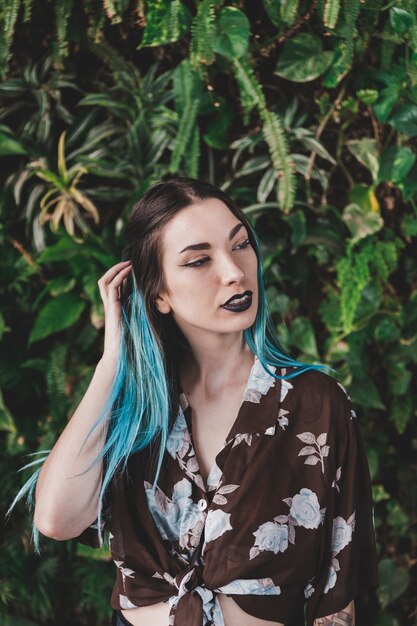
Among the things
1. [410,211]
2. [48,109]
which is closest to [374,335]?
[410,211]

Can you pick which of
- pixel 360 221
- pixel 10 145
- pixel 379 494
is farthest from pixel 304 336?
pixel 10 145

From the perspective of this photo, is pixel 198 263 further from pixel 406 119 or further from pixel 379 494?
pixel 379 494

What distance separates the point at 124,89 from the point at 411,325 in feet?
3.92

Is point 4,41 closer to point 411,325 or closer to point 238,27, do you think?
point 238,27

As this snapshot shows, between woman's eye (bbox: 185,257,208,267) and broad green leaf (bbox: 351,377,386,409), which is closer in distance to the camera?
woman's eye (bbox: 185,257,208,267)

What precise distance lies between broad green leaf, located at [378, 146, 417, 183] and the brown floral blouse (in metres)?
0.85

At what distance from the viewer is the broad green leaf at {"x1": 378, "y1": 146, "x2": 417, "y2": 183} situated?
1.98m

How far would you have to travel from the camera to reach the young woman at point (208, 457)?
51.9 inches

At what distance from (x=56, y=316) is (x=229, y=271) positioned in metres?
1.06

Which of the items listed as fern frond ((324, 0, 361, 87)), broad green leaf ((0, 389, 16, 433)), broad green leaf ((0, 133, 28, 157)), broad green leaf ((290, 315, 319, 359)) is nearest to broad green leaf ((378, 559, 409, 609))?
broad green leaf ((290, 315, 319, 359))

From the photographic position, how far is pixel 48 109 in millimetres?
2246

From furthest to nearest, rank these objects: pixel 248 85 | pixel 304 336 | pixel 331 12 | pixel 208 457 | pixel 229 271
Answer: pixel 304 336 < pixel 248 85 < pixel 331 12 < pixel 208 457 < pixel 229 271

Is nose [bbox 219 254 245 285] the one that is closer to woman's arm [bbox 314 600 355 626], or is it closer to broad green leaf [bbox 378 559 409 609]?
woman's arm [bbox 314 600 355 626]

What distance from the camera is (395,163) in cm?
200
